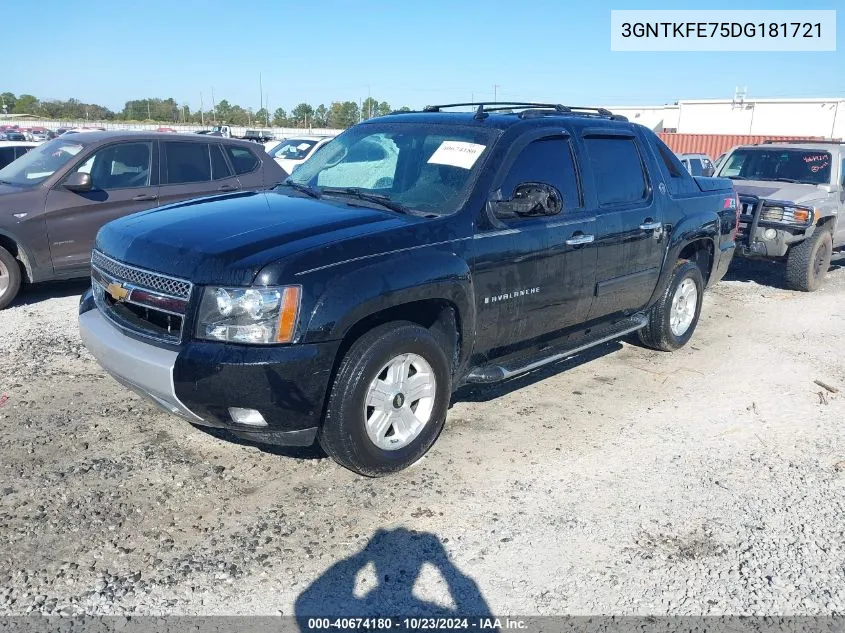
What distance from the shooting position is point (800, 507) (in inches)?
146

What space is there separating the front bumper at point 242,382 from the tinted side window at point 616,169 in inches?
101

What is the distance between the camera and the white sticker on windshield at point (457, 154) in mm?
4285

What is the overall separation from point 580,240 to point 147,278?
8.73 ft

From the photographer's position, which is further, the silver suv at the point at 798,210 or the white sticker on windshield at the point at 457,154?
the silver suv at the point at 798,210

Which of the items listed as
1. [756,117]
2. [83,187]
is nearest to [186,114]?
[756,117]

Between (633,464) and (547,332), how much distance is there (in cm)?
101

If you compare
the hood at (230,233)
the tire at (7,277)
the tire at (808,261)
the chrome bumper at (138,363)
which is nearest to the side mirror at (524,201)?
the hood at (230,233)

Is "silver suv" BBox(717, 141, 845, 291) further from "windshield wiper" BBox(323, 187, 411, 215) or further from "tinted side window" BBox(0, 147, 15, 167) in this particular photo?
"tinted side window" BBox(0, 147, 15, 167)

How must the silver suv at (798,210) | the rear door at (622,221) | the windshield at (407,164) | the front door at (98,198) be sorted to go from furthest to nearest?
1. the silver suv at (798,210)
2. the front door at (98,198)
3. the rear door at (622,221)
4. the windshield at (407,164)

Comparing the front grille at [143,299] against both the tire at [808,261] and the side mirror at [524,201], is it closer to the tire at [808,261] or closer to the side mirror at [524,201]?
the side mirror at [524,201]

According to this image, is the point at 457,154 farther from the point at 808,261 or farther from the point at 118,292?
the point at 808,261

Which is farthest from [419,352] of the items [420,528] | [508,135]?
[508,135]

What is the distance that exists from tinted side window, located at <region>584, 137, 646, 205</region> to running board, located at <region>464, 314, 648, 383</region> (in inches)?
37.2

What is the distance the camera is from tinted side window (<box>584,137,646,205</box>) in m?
4.99
